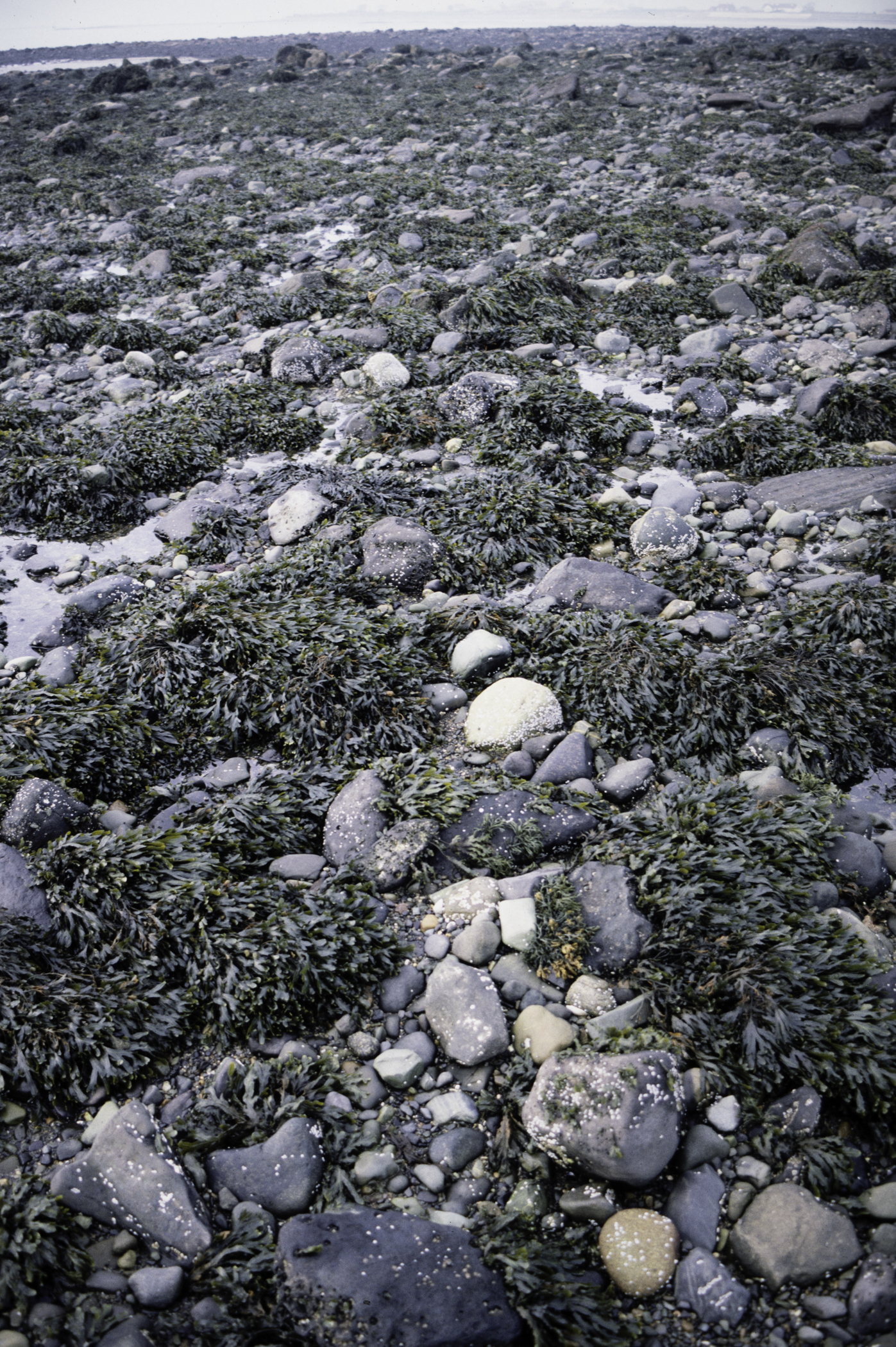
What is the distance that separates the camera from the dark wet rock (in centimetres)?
570

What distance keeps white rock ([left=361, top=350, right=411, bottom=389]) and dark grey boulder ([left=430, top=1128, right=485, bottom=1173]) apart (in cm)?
700

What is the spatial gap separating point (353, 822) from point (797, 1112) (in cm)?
208

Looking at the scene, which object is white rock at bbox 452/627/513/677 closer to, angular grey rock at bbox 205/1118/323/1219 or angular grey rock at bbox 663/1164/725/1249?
angular grey rock at bbox 205/1118/323/1219

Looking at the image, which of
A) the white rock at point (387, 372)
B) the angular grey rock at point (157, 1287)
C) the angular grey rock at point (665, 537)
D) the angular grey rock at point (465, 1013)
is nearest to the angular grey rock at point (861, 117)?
the white rock at point (387, 372)

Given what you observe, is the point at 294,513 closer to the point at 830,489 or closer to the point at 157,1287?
the point at 830,489

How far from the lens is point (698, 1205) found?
2.35 metres

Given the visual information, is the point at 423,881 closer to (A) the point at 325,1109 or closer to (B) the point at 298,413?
(A) the point at 325,1109

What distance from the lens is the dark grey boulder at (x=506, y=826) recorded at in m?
3.51

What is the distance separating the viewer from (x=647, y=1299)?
7.28 ft

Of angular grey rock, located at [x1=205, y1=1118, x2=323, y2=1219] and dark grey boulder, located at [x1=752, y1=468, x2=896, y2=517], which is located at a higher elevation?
dark grey boulder, located at [x1=752, y1=468, x2=896, y2=517]

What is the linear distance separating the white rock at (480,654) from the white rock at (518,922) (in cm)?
167

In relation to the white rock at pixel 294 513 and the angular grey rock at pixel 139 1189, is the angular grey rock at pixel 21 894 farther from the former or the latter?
the white rock at pixel 294 513

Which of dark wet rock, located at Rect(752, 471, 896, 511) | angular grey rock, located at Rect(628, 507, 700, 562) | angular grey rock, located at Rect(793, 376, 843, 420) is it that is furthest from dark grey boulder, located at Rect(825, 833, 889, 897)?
angular grey rock, located at Rect(793, 376, 843, 420)

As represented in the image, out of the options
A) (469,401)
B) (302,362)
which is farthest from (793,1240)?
(302,362)
